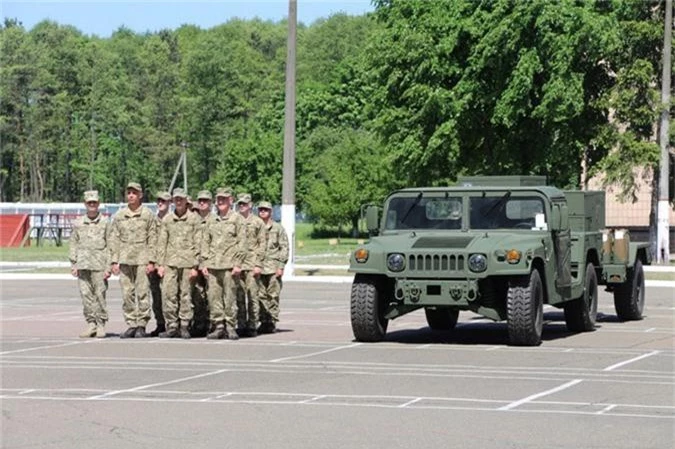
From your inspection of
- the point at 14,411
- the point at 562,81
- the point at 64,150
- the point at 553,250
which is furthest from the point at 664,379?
the point at 64,150

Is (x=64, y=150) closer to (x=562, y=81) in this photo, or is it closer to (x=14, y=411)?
(x=562, y=81)

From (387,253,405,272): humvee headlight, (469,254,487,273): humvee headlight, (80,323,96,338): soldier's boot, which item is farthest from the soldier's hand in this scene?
(469,254,487,273): humvee headlight

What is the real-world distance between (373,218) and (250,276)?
197 cm

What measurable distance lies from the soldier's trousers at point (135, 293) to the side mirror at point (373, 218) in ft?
10.6

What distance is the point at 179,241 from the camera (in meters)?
21.0

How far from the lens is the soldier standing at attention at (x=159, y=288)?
2139 centimetres

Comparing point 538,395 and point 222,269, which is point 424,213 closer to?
point 222,269

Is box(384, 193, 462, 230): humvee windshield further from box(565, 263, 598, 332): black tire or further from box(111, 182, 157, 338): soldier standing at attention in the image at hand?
box(111, 182, 157, 338): soldier standing at attention

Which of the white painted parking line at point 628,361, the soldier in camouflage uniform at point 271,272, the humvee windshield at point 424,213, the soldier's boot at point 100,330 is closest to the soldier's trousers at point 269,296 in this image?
the soldier in camouflage uniform at point 271,272

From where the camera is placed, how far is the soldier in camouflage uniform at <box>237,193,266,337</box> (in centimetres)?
2127

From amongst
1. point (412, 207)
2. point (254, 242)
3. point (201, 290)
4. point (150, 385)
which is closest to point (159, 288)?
point (201, 290)

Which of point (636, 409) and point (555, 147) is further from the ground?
point (555, 147)

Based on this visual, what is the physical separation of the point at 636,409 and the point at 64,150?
11435 centimetres

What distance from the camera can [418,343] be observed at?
20406 millimetres
